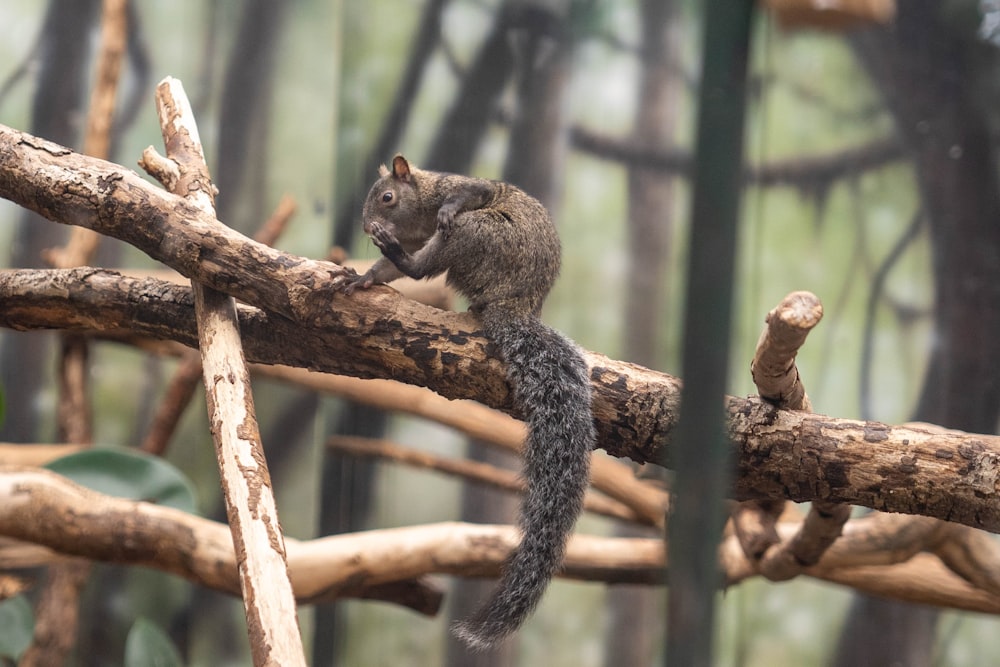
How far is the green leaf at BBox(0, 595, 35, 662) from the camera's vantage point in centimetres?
264

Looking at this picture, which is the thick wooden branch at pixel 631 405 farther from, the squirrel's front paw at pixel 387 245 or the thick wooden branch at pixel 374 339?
the squirrel's front paw at pixel 387 245

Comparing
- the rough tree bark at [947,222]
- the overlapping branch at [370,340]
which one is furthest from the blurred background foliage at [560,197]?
the overlapping branch at [370,340]

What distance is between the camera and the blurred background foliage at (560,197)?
3.29m

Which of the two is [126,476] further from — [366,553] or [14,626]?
[366,553]

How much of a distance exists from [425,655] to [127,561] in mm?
1643

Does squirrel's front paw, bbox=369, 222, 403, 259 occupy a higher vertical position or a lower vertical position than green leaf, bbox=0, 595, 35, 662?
higher

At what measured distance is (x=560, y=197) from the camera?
11.7ft

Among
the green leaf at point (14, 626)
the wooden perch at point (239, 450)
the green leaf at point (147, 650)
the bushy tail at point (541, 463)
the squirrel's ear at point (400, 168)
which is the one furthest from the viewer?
the green leaf at point (14, 626)

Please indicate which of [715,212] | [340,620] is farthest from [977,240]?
[715,212]

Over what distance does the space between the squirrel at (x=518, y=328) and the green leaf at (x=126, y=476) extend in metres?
1.14

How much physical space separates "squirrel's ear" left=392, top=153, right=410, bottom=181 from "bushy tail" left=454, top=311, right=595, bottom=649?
80 centimetres

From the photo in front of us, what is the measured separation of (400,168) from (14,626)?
1887 mm

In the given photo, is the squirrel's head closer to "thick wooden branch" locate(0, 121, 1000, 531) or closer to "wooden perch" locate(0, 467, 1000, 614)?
"thick wooden branch" locate(0, 121, 1000, 531)

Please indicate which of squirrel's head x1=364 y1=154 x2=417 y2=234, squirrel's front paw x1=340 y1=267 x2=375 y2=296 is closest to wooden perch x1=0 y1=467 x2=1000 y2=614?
squirrel's front paw x1=340 y1=267 x2=375 y2=296
